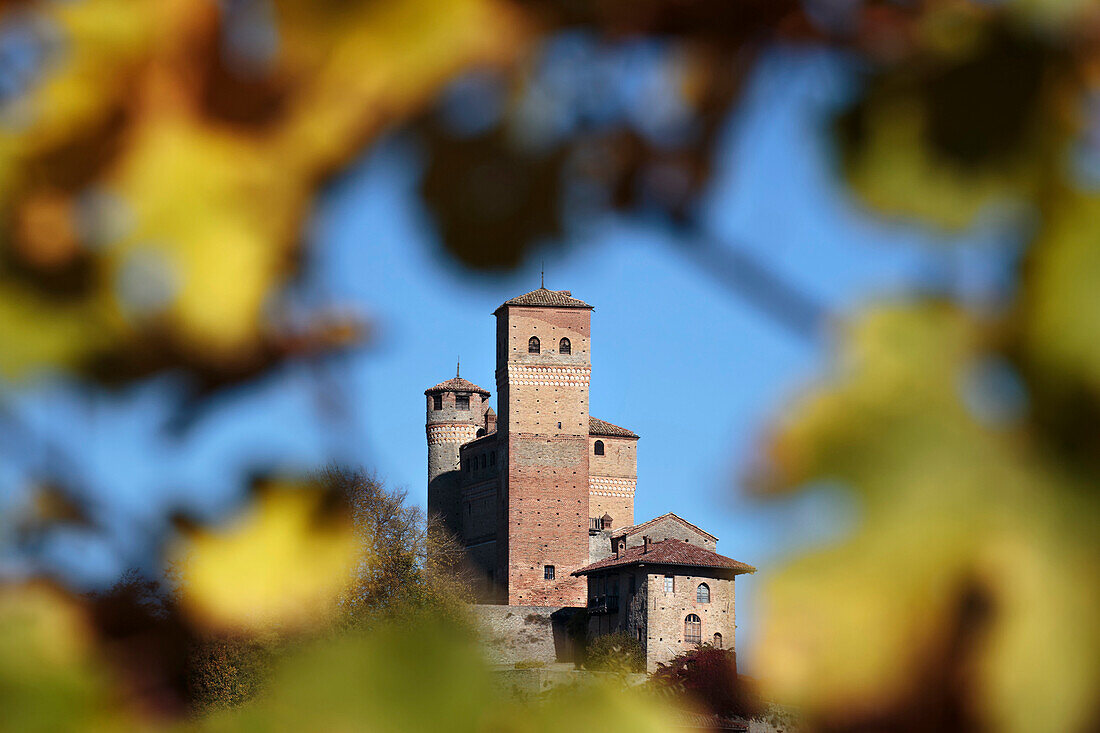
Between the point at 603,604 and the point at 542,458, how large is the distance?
4676 mm

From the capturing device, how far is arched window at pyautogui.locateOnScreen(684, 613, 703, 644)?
24422mm

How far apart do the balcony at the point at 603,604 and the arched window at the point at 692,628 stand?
2.13 m

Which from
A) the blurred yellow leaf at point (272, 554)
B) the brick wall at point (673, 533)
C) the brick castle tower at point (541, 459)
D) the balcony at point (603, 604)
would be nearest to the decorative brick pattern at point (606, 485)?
the brick castle tower at point (541, 459)

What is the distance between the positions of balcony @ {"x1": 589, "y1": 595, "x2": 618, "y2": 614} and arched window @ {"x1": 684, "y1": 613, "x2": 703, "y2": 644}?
2128mm

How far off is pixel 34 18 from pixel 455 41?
12 centimetres

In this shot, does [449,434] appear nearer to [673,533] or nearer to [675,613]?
[673,533]

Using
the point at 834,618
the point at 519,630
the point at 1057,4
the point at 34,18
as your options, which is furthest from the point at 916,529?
the point at 519,630

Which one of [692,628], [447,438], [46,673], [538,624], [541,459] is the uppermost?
[447,438]

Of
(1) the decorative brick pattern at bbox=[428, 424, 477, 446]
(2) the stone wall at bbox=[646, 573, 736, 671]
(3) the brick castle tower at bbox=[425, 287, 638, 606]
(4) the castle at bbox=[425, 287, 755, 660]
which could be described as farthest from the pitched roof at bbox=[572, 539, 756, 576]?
(1) the decorative brick pattern at bbox=[428, 424, 477, 446]

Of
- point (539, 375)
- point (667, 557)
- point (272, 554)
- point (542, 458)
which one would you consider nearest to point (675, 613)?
point (667, 557)

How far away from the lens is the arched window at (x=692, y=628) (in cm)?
2442

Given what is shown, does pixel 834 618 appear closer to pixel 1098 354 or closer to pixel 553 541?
pixel 1098 354

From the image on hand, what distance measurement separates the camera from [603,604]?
26812 mm

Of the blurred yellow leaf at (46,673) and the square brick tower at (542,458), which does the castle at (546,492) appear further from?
the blurred yellow leaf at (46,673)
